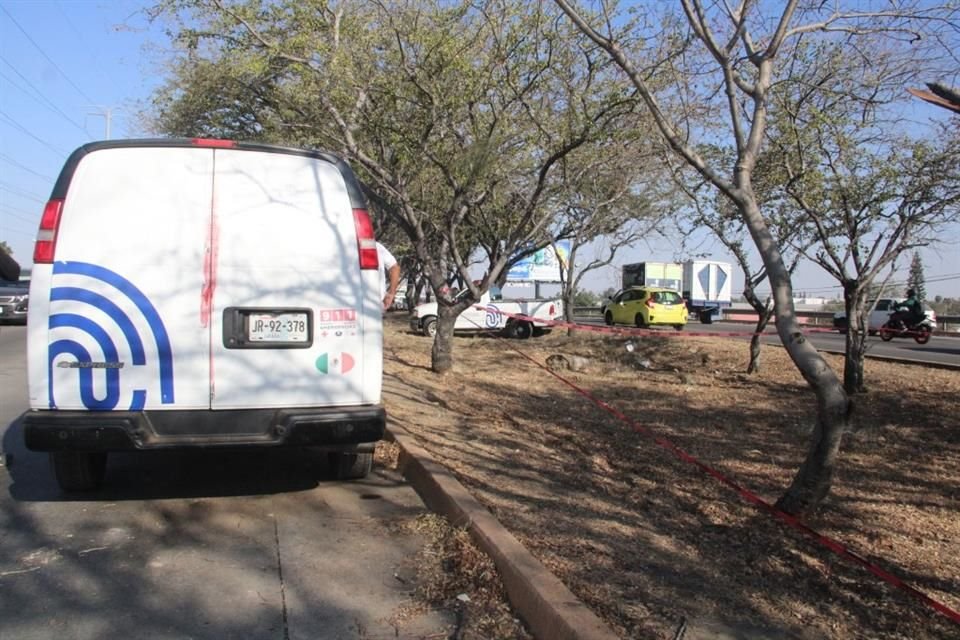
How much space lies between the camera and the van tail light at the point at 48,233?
168 inches

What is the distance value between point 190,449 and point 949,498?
545 cm

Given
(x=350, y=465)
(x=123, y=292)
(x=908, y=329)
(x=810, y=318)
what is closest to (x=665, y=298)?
(x=908, y=329)

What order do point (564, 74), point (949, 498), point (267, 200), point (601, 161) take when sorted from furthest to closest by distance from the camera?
point (601, 161) < point (564, 74) < point (949, 498) < point (267, 200)

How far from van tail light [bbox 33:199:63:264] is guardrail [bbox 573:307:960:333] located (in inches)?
1335

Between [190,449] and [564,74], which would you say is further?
[564,74]

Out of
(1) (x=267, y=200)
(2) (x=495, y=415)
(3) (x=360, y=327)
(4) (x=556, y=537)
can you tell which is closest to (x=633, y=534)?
(4) (x=556, y=537)

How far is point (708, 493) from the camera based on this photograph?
5.85 metres

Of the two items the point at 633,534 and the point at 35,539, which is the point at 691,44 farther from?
the point at 35,539

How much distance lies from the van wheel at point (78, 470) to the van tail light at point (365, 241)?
2134 millimetres

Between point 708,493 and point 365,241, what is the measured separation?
3176 millimetres

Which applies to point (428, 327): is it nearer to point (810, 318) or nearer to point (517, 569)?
point (517, 569)

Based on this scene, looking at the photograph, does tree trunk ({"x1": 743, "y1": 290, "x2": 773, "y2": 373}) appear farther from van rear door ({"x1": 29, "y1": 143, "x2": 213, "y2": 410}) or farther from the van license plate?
van rear door ({"x1": 29, "y1": 143, "x2": 213, "y2": 410})

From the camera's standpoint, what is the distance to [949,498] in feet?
19.5

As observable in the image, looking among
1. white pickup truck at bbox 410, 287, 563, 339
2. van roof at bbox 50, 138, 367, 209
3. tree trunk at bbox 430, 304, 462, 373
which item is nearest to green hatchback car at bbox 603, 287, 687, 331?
white pickup truck at bbox 410, 287, 563, 339
